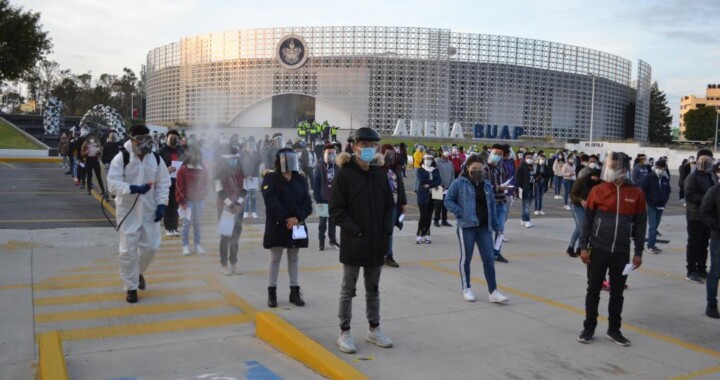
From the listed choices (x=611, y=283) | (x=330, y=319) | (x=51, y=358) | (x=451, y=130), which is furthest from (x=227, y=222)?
(x=451, y=130)

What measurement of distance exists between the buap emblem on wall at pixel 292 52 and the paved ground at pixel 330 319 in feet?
187

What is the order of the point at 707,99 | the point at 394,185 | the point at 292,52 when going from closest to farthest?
the point at 394,185, the point at 292,52, the point at 707,99

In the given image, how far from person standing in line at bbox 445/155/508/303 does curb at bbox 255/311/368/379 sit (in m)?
2.49

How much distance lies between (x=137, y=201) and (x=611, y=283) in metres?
5.03

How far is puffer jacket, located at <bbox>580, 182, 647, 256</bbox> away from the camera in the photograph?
5508 mm

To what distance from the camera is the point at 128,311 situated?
6168mm

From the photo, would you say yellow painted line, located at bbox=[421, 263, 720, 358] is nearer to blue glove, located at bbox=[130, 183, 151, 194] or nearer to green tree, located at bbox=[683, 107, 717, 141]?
blue glove, located at bbox=[130, 183, 151, 194]

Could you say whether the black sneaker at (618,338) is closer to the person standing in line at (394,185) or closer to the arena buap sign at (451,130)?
the person standing in line at (394,185)

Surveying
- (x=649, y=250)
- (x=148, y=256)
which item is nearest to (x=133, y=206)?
(x=148, y=256)

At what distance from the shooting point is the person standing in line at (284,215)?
20.9 feet

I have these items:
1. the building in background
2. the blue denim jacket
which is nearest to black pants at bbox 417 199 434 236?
the blue denim jacket

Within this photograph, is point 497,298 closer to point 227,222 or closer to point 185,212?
point 227,222

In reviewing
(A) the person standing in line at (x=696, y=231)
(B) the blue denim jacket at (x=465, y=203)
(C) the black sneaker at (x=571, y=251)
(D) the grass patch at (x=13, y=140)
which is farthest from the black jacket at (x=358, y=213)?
(D) the grass patch at (x=13, y=140)

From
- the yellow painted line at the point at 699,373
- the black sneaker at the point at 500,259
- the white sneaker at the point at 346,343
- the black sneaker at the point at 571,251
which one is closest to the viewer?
the yellow painted line at the point at 699,373
